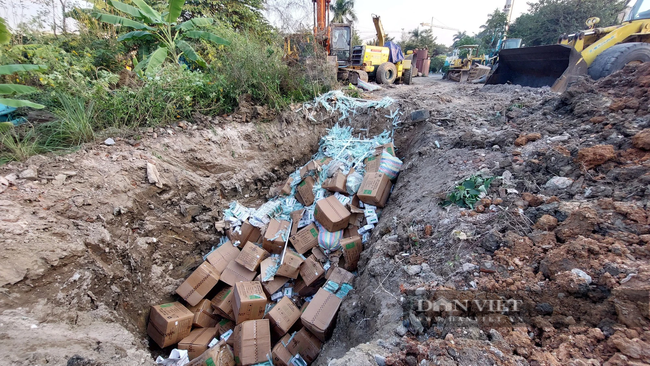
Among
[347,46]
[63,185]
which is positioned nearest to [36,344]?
[63,185]

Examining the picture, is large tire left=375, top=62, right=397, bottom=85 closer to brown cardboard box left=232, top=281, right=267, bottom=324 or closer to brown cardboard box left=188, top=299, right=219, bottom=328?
brown cardboard box left=232, top=281, right=267, bottom=324

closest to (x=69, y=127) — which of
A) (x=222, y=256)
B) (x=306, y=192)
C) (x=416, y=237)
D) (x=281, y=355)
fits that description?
(x=222, y=256)

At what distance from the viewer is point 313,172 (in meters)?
4.14

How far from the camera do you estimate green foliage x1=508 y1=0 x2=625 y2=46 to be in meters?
18.0

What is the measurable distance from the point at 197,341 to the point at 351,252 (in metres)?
1.88

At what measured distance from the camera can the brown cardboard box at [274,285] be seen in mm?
3143

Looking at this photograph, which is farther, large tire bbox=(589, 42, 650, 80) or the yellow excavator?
the yellow excavator

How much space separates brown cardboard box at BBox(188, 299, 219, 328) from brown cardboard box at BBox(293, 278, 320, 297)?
1.00 m

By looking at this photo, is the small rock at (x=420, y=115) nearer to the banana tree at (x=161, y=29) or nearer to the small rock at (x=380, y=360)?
the banana tree at (x=161, y=29)

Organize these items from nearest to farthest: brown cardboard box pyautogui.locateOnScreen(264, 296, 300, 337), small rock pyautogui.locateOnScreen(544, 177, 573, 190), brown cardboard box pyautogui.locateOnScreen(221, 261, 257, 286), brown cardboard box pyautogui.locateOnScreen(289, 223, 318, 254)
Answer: small rock pyautogui.locateOnScreen(544, 177, 573, 190) → brown cardboard box pyautogui.locateOnScreen(264, 296, 300, 337) → brown cardboard box pyautogui.locateOnScreen(221, 261, 257, 286) → brown cardboard box pyautogui.locateOnScreen(289, 223, 318, 254)

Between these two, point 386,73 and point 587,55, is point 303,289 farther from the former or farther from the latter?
point 386,73

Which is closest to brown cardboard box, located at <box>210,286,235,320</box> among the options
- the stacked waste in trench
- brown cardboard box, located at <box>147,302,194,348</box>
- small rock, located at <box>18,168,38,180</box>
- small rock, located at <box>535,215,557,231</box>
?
the stacked waste in trench

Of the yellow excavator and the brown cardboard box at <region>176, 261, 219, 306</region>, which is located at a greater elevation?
the yellow excavator

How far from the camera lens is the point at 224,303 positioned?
3.10m
